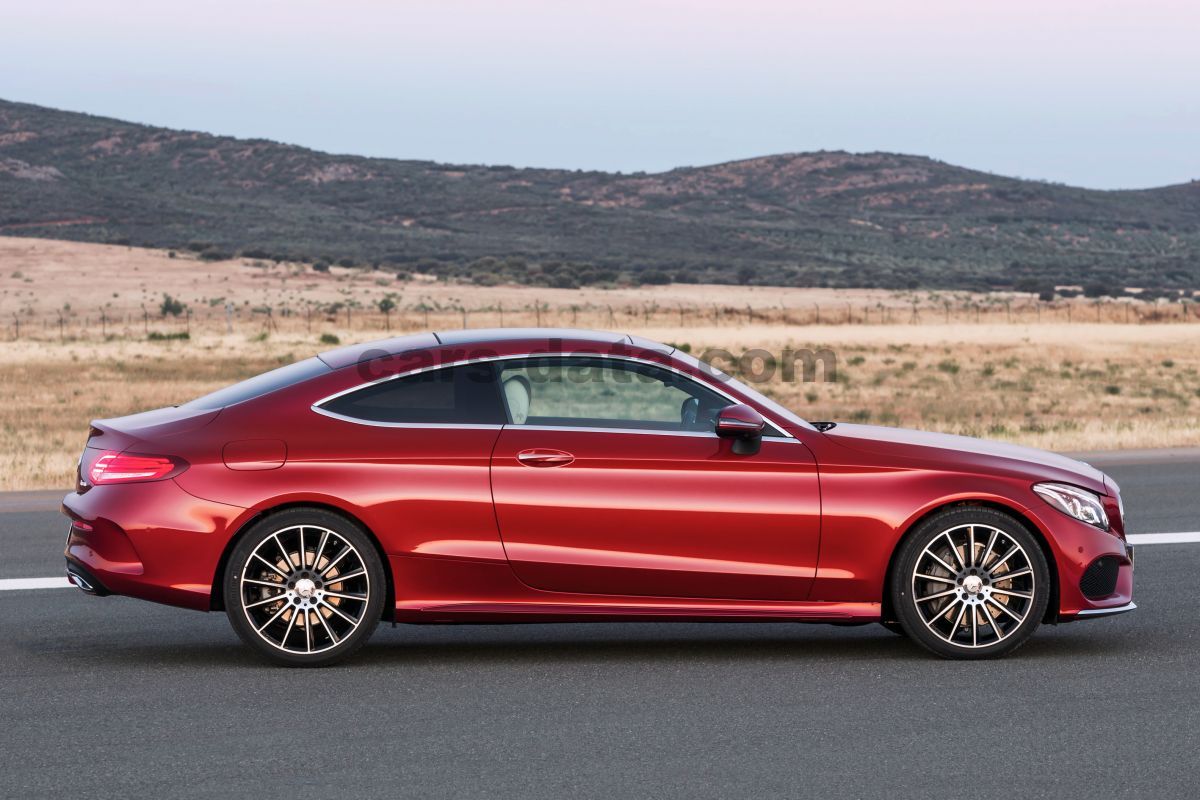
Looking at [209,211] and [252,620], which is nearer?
[252,620]

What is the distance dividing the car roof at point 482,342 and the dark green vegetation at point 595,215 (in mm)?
85225

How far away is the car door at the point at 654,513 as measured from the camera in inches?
286

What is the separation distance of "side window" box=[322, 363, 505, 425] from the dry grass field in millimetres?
8857

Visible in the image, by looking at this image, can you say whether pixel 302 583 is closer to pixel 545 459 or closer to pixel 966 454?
pixel 545 459

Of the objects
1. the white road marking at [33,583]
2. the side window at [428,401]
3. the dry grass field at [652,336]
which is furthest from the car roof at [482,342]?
the dry grass field at [652,336]

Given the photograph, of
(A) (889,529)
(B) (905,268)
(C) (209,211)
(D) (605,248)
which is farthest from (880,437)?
(C) (209,211)

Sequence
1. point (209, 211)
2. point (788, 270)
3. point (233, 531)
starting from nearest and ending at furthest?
point (233, 531)
point (788, 270)
point (209, 211)

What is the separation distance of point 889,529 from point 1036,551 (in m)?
0.70

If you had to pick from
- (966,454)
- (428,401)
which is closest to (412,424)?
(428,401)

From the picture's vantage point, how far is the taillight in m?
7.30

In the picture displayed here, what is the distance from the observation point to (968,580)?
291 inches

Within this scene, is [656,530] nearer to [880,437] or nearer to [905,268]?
[880,437]

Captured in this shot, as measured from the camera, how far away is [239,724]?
6.43m

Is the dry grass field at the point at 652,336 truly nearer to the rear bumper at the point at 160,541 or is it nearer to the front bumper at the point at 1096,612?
the rear bumper at the point at 160,541
